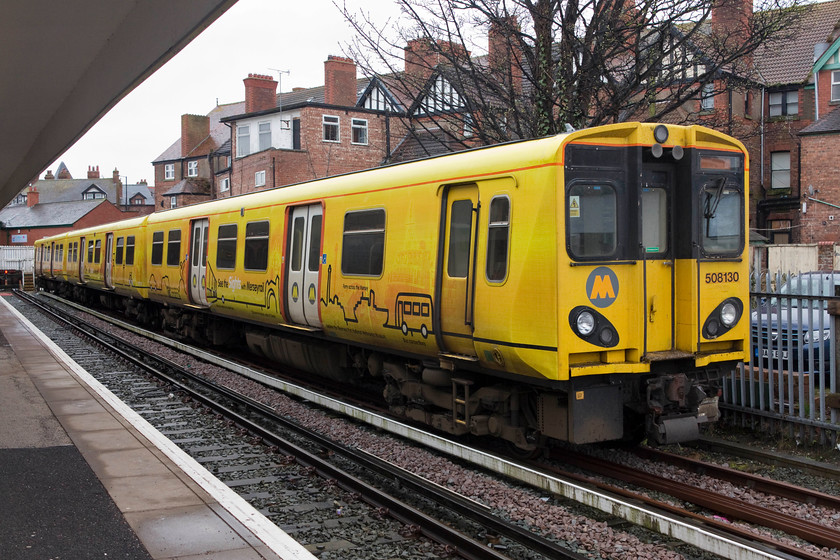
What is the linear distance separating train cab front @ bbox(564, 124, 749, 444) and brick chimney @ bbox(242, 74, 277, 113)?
3454 centimetres

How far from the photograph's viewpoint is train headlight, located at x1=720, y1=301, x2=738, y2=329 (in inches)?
292

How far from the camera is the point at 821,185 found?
28.9 m

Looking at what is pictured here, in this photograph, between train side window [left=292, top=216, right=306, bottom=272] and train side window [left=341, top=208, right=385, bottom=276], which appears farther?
train side window [left=292, top=216, right=306, bottom=272]

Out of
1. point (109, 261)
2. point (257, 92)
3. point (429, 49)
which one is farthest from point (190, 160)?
point (429, 49)

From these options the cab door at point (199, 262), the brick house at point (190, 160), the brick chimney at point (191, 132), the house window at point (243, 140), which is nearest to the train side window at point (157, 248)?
the cab door at point (199, 262)

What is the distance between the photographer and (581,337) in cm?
661

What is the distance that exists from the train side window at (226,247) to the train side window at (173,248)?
258 centimetres

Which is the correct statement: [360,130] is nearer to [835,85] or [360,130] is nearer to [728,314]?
[835,85]

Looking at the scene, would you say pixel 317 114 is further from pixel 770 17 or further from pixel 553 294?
pixel 553 294

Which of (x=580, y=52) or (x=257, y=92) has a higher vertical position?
(x=257, y=92)

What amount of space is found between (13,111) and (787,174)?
31.4 meters

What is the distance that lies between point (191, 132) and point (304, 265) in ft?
165

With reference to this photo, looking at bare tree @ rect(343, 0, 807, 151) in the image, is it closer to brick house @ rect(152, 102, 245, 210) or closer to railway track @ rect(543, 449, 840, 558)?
railway track @ rect(543, 449, 840, 558)

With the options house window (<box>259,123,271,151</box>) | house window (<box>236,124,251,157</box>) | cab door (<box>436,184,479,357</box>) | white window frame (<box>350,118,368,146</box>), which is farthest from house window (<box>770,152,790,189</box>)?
cab door (<box>436,184,479,357</box>)
